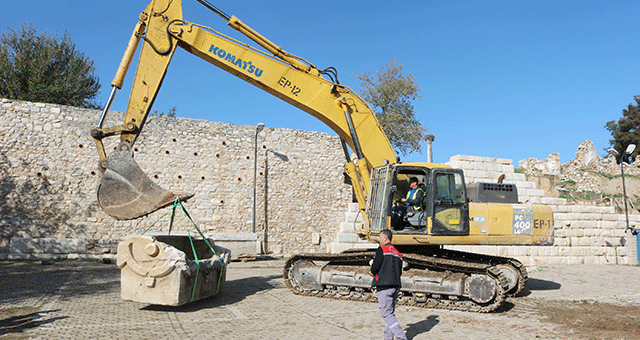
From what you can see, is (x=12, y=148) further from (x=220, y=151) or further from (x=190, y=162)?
(x=220, y=151)

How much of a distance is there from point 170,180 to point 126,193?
361 inches

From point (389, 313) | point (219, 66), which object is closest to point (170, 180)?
point (219, 66)

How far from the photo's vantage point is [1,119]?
13.3 m

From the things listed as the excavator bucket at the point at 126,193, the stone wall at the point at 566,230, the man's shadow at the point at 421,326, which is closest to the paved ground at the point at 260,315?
the man's shadow at the point at 421,326

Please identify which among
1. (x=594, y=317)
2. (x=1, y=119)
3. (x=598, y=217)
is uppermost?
(x=1, y=119)

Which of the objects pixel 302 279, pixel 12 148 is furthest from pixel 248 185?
pixel 302 279

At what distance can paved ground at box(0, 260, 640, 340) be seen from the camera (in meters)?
5.20

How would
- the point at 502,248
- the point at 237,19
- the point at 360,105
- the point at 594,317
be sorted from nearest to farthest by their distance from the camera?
the point at 594,317 → the point at 237,19 → the point at 360,105 → the point at 502,248

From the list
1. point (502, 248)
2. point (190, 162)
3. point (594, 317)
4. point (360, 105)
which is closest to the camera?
point (594, 317)

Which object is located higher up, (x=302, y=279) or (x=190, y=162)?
(x=190, y=162)

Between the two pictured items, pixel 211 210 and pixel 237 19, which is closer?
pixel 237 19

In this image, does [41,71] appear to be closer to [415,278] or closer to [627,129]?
[415,278]

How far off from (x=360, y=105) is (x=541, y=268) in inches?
305

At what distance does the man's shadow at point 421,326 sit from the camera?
5379 millimetres
